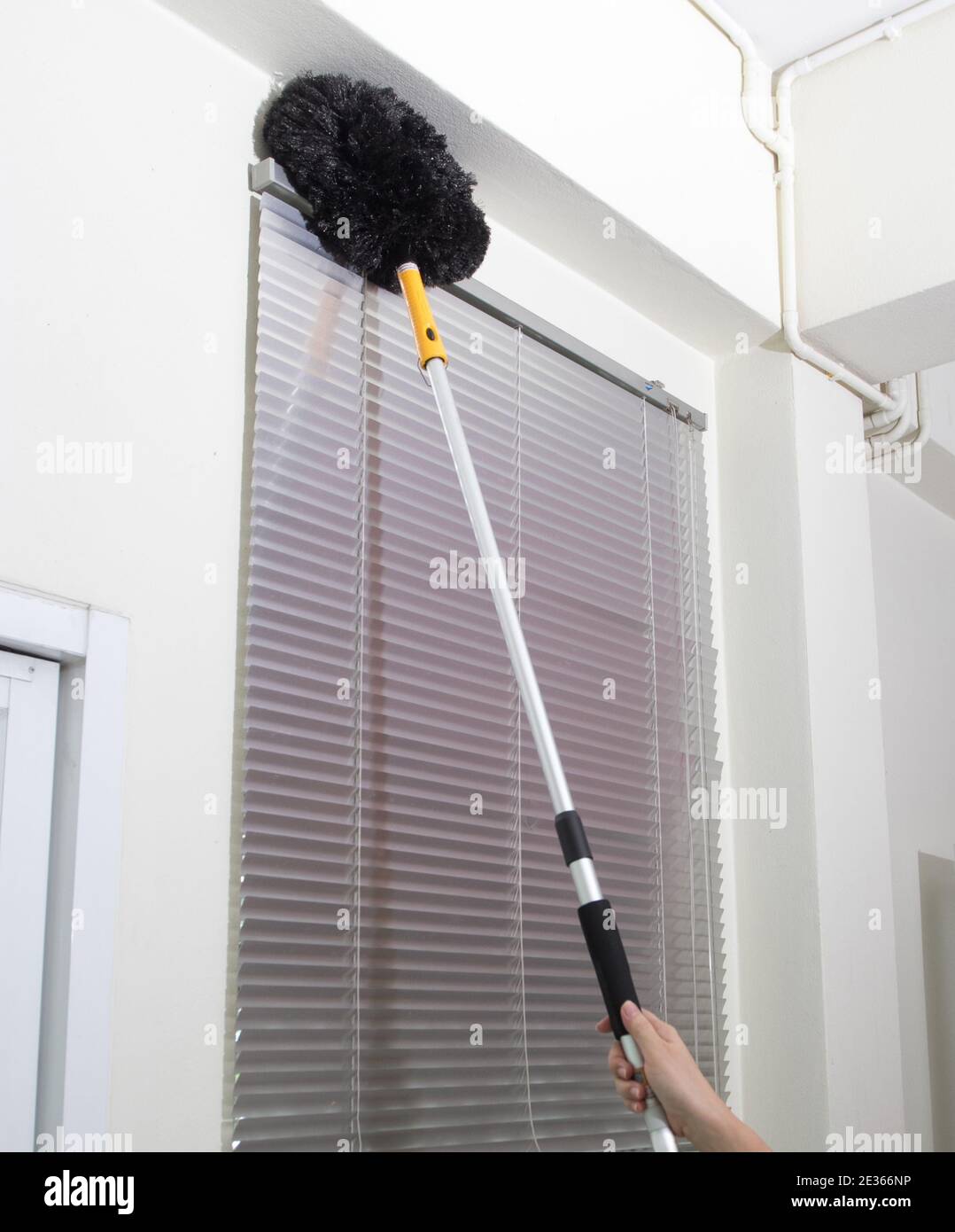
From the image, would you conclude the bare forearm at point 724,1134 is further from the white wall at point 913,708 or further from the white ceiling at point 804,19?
the white ceiling at point 804,19

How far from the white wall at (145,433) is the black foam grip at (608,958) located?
0.39 m

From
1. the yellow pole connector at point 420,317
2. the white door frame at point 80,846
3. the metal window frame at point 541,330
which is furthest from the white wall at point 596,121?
the white door frame at point 80,846

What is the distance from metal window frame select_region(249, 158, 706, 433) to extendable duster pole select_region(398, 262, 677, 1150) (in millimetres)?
184

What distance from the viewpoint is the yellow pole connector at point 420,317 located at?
1.62 metres

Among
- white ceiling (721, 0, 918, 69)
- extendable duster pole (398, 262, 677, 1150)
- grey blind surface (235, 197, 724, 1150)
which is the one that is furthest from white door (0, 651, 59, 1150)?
white ceiling (721, 0, 918, 69)

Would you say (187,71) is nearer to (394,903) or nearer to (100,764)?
(100,764)

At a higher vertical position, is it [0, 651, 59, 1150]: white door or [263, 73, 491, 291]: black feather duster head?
[263, 73, 491, 291]: black feather duster head

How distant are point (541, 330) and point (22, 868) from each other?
114cm

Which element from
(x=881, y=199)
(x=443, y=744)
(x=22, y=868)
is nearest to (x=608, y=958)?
(x=443, y=744)

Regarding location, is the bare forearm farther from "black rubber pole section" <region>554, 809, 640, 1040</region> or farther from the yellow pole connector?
the yellow pole connector

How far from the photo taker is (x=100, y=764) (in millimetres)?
1354

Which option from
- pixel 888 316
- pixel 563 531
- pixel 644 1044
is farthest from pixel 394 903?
pixel 888 316

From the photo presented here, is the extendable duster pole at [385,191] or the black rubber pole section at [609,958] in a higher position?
the extendable duster pole at [385,191]

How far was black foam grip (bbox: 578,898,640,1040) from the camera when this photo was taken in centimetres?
135
